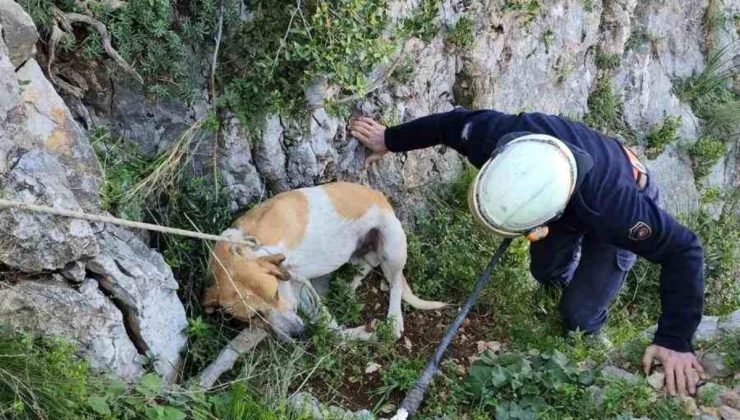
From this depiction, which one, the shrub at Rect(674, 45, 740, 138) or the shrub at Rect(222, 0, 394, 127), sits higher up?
the shrub at Rect(222, 0, 394, 127)

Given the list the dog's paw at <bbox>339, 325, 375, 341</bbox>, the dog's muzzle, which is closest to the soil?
the dog's paw at <bbox>339, 325, 375, 341</bbox>

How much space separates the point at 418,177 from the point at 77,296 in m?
2.85

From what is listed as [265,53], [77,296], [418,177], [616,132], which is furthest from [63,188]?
[616,132]

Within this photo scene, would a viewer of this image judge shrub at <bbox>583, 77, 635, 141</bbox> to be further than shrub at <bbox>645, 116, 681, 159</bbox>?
No

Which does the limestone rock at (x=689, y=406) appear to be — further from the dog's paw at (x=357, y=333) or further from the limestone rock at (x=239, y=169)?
the limestone rock at (x=239, y=169)

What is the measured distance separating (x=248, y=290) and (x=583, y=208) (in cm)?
185

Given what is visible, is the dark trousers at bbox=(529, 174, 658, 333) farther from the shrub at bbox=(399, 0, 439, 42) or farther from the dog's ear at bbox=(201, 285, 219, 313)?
the dog's ear at bbox=(201, 285, 219, 313)

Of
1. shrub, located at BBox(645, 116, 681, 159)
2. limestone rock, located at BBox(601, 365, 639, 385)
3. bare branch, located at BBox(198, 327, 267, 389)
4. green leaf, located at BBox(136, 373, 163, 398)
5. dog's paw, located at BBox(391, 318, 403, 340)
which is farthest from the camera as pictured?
shrub, located at BBox(645, 116, 681, 159)

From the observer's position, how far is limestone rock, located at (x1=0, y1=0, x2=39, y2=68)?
3643mm

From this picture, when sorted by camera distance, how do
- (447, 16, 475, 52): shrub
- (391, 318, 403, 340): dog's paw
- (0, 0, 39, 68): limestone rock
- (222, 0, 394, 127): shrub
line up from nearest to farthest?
(0, 0, 39, 68): limestone rock
(222, 0, 394, 127): shrub
(391, 318, 403, 340): dog's paw
(447, 16, 475, 52): shrub

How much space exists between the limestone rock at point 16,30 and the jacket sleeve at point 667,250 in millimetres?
2914

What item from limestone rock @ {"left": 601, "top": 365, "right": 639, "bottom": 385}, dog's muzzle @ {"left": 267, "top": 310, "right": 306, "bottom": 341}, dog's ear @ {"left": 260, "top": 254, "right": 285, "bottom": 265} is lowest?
dog's muzzle @ {"left": 267, "top": 310, "right": 306, "bottom": 341}

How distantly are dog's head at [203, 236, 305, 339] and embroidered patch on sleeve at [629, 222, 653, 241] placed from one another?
185cm

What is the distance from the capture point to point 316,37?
4.54 meters
